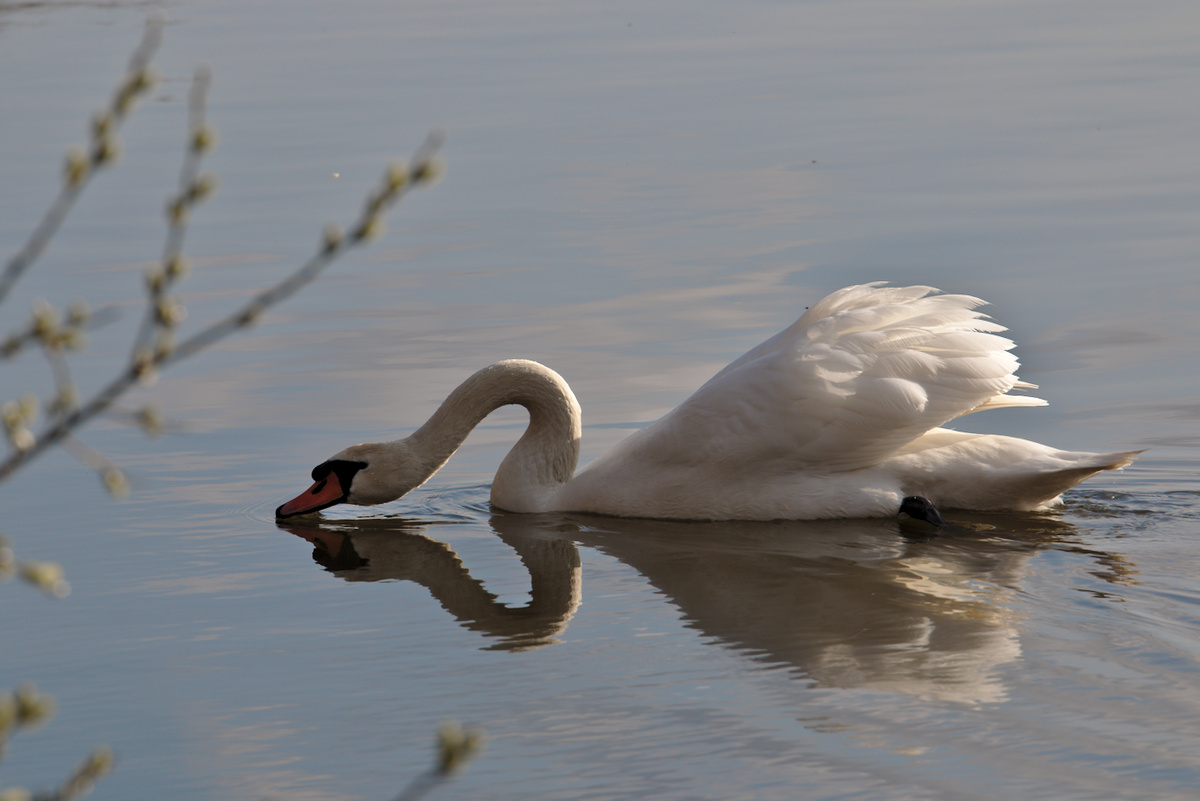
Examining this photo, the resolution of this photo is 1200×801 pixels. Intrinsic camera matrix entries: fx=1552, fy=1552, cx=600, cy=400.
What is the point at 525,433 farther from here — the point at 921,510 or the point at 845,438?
the point at 921,510

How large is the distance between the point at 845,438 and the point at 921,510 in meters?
0.47

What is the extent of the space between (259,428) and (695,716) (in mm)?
4730

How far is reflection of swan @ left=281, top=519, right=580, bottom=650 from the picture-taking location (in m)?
5.89

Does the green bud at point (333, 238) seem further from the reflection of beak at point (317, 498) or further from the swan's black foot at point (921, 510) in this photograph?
the reflection of beak at point (317, 498)

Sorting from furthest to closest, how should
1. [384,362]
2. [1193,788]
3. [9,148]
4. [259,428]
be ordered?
1. [9,148]
2. [384,362]
3. [259,428]
4. [1193,788]

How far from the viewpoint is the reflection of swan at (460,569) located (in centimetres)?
589

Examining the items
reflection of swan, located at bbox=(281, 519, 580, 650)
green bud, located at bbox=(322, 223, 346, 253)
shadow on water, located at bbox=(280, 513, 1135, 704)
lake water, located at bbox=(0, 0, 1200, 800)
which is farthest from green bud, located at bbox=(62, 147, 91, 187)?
reflection of swan, located at bbox=(281, 519, 580, 650)

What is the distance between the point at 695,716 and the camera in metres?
4.67

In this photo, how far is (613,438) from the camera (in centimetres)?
842

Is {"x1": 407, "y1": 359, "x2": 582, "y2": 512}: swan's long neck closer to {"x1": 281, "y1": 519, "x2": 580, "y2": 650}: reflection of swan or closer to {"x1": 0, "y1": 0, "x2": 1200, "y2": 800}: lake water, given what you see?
{"x1": 0, "y1": 0, "x2": 1200, "y2": 800}: lake water

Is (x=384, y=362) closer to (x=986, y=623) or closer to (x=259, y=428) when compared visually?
(x=259, y=428)

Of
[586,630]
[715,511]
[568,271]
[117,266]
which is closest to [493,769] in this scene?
[586,630]

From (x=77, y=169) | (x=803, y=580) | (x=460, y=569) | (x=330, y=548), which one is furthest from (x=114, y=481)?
(x=330, y=548)

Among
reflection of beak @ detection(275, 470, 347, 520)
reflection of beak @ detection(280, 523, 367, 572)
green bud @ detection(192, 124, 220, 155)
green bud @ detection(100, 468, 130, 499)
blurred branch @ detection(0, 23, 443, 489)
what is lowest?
reflection of beak @ detection(280, 523, 367, 572)
